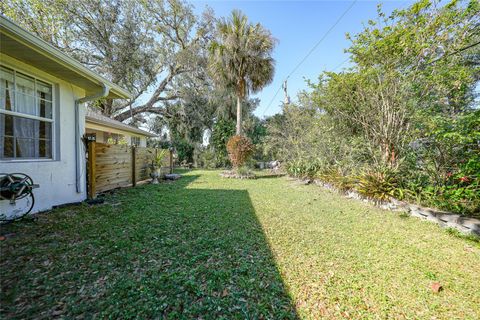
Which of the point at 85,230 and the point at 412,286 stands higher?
the point at 85,230

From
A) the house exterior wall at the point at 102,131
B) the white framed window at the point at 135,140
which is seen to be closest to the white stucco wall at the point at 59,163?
the house exterior wall at the point at 102,131

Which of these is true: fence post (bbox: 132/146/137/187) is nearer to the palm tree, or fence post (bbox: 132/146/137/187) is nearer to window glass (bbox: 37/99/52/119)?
window glass (bbox: 37/99/52/119)

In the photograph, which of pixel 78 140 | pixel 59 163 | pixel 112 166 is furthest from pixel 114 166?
pixel 59 163

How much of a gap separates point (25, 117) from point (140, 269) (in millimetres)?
3630

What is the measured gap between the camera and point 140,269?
6.98 feet

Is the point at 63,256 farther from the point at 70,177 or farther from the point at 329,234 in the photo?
the point at 329,234

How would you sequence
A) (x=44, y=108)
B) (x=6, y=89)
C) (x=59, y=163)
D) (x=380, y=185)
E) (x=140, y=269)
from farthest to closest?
(x=380, y=185) → (x=59, y=163) → (x=44, y=108) → (x=6, y=89) → (x=140, y=269)

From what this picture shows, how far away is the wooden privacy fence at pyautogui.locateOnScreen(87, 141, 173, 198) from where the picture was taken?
469 cm

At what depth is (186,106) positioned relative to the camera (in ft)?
A: 54.0

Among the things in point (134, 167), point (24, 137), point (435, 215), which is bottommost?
point (435, 215)

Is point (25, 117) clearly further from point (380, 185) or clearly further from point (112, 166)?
point (380, 185)

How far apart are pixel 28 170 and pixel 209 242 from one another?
3423 mm

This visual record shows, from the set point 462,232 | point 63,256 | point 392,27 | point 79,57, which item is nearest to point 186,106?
point 79,57

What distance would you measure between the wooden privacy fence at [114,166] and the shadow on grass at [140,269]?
1.31 metres
